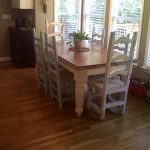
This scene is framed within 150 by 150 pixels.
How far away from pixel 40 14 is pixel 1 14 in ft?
3.21

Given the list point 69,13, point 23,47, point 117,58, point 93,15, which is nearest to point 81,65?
point 117,58

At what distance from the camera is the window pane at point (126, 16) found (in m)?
4.11

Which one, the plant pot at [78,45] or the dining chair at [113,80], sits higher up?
the plant pot at [78,45]

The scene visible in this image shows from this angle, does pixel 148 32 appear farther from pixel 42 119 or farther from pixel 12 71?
pixel 12 71

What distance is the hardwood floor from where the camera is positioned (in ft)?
8.52

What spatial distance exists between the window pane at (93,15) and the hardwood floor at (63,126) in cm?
204

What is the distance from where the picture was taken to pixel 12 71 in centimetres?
522

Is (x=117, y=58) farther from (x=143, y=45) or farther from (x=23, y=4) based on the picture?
(x=23, y=4)

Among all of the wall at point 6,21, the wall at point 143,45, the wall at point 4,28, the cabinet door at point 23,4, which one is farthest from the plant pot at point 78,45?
the wall at point 4,28

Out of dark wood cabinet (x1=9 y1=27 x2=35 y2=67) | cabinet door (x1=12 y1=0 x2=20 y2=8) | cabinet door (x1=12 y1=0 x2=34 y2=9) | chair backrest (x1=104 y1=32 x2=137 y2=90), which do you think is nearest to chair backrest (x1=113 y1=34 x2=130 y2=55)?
chair backrest (x1=104 y1=32 x2=137 y2=90)

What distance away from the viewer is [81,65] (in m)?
2.93

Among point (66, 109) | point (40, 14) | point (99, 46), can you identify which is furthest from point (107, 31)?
point (66, 109)

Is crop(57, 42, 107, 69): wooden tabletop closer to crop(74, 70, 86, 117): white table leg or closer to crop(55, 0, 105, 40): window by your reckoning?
crop(74, 70, 86, 117): white table leg

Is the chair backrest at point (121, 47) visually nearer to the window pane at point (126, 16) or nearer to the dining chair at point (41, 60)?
the window pane at point (126, 16)
